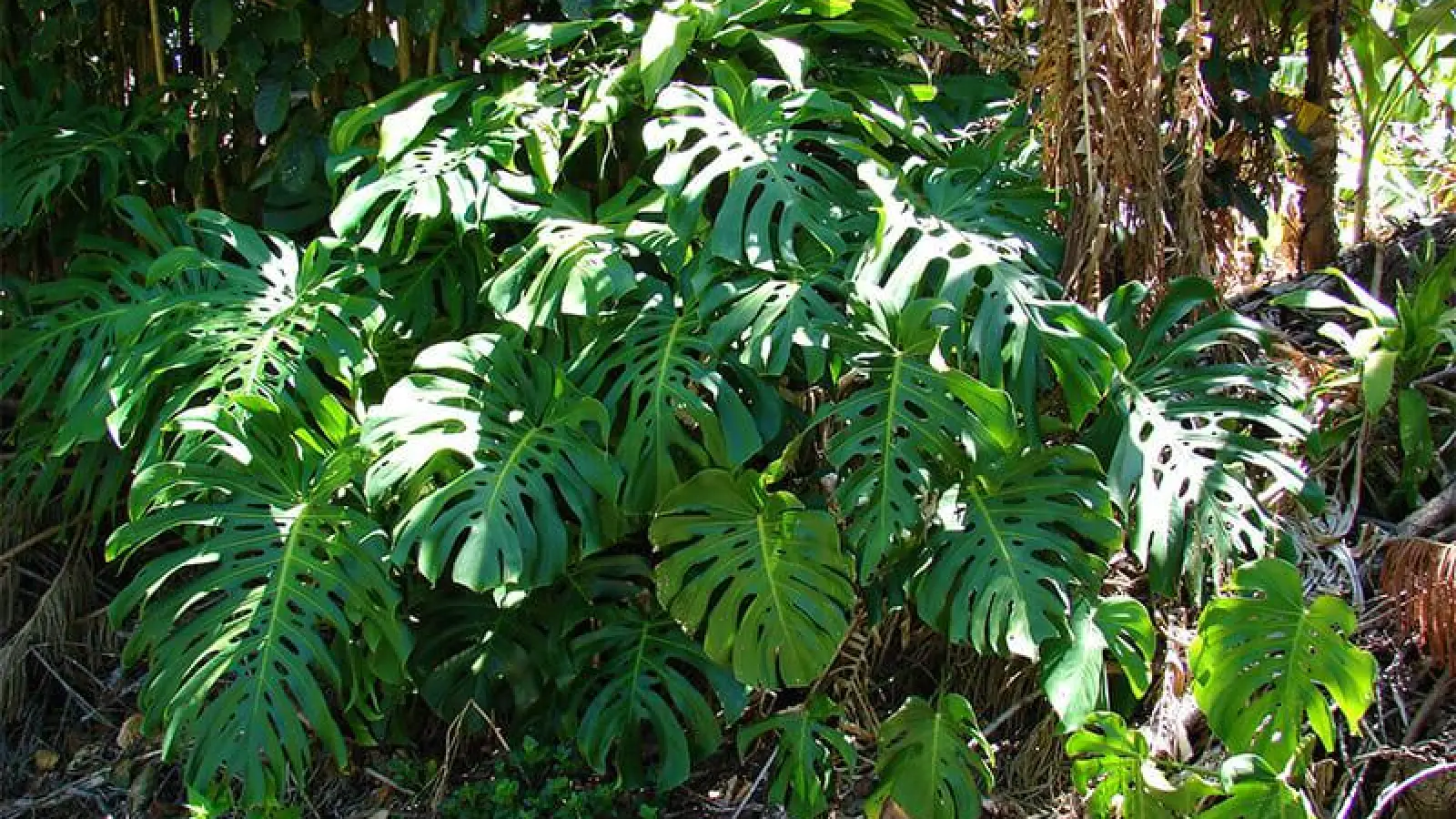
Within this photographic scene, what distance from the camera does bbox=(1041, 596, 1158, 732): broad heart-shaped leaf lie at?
2262 mm

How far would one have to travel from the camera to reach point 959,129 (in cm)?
309

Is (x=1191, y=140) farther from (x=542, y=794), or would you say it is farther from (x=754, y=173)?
(x=542, y=794)

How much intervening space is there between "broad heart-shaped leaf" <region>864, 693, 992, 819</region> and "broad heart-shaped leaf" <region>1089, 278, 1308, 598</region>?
0.39 m

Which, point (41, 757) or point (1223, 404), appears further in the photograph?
point (41, 757)

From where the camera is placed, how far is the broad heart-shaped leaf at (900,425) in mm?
2258

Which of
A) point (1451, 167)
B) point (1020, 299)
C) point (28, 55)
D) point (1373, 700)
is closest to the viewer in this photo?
point (1020, 299)

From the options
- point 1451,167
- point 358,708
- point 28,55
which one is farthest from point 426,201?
point 1451,167

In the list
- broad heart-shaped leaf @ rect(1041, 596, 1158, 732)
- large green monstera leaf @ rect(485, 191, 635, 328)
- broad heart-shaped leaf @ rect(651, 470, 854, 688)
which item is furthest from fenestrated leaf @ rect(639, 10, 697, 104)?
broad heart-shaped leaf @ rect(1041, 596, 1158, 732)

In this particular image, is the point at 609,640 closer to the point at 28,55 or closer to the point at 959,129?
the point at 959,129

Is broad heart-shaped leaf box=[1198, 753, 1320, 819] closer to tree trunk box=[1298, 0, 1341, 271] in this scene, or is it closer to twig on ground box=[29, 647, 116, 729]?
tree trunk box=[1298, 0, 1341, 271]

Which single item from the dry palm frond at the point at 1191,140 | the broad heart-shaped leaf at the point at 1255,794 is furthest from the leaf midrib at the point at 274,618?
the dry palm frond at the point at 1191,140

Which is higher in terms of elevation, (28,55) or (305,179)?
(28,55)

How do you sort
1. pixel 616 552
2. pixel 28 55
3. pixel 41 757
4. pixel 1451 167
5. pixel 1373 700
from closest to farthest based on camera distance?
pixel 1373 700 → pixel 616 552 → pixel 41 757 → pixel 28 55 → pixel 1451 167

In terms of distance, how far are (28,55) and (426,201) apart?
136 cm
